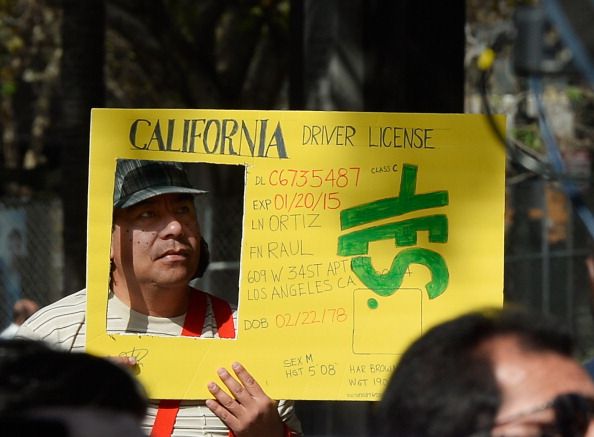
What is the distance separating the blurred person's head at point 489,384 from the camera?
1.70m

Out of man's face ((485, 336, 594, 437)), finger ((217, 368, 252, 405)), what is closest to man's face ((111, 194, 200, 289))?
finger ((217, 368, 252, 405))

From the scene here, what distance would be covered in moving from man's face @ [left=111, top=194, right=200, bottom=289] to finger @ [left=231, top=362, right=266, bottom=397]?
264 mm

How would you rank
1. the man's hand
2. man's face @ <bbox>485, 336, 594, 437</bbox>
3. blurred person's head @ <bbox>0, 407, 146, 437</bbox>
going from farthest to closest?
1. the man's hand
2. man's face @ <bbox>485, 336, 594, 437</bbox>
3. blurred person's head @ <bbox>0, 407, 146, 437</bbox>

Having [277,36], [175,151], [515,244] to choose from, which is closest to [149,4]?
[277,36]

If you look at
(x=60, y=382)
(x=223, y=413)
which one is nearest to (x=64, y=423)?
(x=60, y=382)

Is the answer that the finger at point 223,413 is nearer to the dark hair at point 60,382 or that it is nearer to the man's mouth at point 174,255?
the man's mouth at point 174,255

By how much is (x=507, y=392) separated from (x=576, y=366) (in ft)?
0.62

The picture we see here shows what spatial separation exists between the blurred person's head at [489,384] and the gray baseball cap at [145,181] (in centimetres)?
162

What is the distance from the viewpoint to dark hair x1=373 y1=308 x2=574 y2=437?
5.55 feet

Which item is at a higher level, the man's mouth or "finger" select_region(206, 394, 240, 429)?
the man's mouth

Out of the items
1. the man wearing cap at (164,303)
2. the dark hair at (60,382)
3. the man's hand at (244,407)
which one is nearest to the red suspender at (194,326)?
the man wearing cap at (164,303)

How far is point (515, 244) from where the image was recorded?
36.4 ft

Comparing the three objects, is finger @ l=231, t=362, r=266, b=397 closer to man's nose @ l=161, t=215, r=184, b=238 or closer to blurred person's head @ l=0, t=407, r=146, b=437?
man's nose @ l=161, t=215, r=184, b=238

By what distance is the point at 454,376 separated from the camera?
5.65 feet
